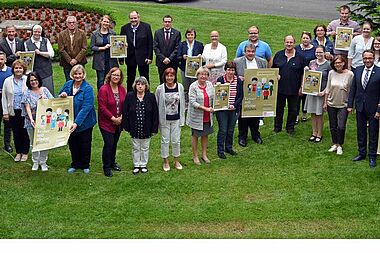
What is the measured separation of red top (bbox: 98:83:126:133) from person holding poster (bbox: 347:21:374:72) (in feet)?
15.1

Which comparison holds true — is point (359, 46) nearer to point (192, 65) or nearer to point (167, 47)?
point (192, 65)

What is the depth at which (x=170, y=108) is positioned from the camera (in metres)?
11.1

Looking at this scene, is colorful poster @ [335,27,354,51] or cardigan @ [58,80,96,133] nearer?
cardigan @ [58,80,96,133]

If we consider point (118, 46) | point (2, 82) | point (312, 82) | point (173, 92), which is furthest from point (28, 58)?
point (312, 82)

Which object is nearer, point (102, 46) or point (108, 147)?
point (108, 147)

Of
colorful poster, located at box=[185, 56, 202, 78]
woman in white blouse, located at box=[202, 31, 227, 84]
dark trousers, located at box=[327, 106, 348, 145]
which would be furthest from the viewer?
colorful poster, located at box=[185, 56, 202, 78]

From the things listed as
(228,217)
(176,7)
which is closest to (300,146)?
(228,217)

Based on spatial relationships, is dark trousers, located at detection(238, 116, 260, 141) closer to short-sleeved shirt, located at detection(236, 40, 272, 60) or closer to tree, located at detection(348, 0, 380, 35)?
short-sleeved shirt, located at detection(236, 40, 272, 60)

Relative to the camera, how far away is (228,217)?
9523mm

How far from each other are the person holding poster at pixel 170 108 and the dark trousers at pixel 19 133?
7.33 ft

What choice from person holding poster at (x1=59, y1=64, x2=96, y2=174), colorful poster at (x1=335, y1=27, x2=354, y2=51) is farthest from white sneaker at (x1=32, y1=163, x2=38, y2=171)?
colorful poster at (x1=335, y1=27, x2=354, y2=51)

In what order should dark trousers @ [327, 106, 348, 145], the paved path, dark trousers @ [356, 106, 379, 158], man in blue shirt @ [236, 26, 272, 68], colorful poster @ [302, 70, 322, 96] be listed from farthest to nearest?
the paved path < man in blue shirt @ [236, 26, 272, 68] < colorful poster @ [302, 70, 322, 96] < dark trousers @ [327, 106, 348, 145] < dark trousers @ [356, 106, 379, 158]

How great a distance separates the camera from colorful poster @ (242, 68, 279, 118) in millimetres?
12500

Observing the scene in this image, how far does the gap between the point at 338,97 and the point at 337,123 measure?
1.76 ft
